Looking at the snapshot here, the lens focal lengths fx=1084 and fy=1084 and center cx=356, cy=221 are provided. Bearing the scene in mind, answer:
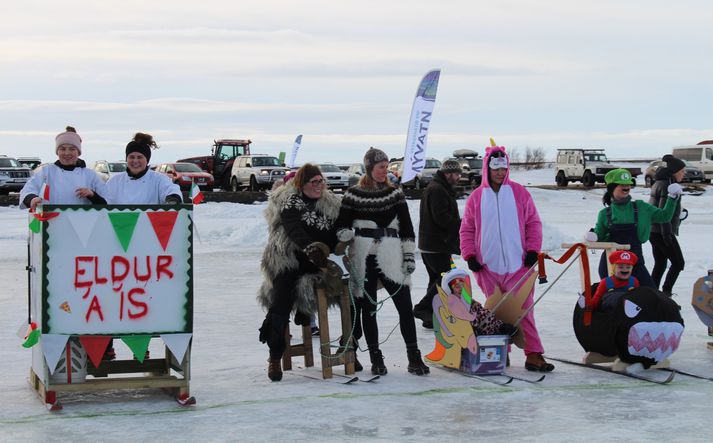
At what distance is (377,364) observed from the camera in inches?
289

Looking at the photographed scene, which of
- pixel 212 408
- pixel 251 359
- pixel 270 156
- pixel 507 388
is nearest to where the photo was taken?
pixel 212 408

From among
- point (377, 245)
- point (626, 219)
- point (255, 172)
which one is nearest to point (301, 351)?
point (377, 245)

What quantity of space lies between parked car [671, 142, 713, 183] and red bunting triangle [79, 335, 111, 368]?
41597 millimetres

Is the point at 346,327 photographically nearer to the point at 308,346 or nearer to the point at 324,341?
the point at 324,341

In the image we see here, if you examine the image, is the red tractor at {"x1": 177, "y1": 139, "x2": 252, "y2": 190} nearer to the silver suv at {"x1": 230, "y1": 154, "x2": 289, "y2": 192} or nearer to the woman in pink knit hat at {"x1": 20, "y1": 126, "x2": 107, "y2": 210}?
the silver suv at {"x1": 230, "y1": 154, "x2": 289, "y2": 192}

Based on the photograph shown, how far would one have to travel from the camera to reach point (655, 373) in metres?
7.44

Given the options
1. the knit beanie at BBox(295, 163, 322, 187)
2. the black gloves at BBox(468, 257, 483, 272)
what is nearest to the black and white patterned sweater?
the knit beanie at BBox(295, 163, 322, 187)

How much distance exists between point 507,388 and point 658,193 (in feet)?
15.1

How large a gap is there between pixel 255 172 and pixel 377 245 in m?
31.7

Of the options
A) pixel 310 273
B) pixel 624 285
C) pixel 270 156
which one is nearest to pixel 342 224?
pixel 310 273

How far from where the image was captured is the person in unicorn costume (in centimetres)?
763

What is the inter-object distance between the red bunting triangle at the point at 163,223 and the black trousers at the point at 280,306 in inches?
43.0

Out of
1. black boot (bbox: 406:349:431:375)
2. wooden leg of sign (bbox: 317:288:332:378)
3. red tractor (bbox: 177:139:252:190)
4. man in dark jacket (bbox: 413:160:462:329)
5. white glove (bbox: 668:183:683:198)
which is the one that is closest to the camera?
wooden leg of sign (bbox: 317:288:332:378)

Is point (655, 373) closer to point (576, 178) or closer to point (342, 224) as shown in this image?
point (342, 224)
